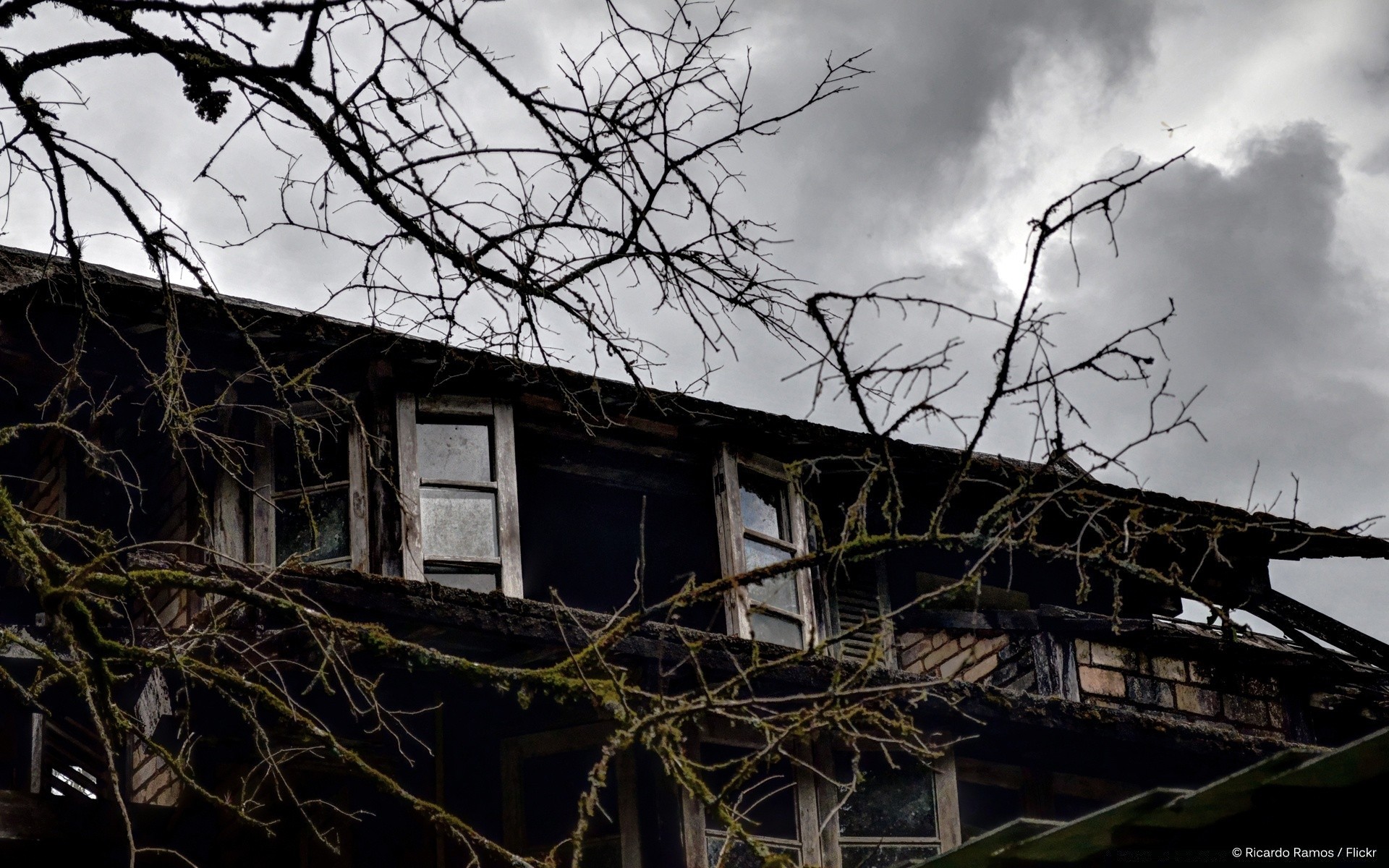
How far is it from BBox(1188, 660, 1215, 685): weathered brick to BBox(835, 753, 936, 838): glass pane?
336 cm

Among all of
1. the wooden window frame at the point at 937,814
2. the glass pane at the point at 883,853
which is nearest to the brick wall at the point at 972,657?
the wooden window frame at the point at 937,814

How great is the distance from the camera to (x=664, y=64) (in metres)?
4.50

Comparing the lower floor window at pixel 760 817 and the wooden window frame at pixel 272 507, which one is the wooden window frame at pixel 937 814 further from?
the wooden window frame at pixel 272 507

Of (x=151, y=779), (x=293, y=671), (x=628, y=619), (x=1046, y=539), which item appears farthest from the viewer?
(x=1046, y=539)

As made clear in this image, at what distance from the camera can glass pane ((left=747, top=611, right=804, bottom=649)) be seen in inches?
410

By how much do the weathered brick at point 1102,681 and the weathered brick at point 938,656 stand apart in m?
0.98

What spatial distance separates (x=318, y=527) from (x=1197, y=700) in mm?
7099

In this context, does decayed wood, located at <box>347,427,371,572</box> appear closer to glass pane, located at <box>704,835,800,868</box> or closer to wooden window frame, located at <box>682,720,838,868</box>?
wooden window frame, located at <box>682,720,838,868</box>

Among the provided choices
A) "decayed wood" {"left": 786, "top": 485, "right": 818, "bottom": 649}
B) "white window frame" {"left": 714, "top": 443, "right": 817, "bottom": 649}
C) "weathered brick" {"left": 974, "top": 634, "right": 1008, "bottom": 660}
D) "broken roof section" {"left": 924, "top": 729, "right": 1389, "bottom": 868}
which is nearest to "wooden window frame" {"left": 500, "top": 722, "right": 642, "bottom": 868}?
"white window frame" {"left": 714, "top": 443, "right": 817, "bottom": 649}

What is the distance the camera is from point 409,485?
9.38 m

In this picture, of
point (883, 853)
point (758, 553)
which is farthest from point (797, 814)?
point (758, 553)

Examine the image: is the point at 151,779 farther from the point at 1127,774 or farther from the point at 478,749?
the point at 1127,774

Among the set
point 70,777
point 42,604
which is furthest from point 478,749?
point 42,604

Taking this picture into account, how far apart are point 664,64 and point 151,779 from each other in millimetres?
7369
